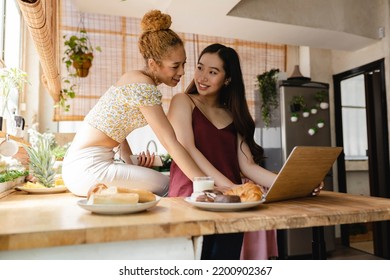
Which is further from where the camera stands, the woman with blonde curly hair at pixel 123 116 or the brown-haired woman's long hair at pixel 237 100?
the brown-haired woman's long hair at pixel 237 100

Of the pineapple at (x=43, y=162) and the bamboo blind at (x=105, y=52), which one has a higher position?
the bamboo blind at (x=105, y=52)

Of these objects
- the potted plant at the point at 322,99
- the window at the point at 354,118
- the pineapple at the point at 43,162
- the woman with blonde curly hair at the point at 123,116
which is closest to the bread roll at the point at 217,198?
the woman with blonde curly hair at the point at 123,116

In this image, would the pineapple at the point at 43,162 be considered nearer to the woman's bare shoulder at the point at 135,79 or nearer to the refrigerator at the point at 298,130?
the woman's bare shoulder at the point at 135,79

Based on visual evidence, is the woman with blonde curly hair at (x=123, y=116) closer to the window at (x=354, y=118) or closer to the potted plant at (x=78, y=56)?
the potted plant at (x=78, y=56)

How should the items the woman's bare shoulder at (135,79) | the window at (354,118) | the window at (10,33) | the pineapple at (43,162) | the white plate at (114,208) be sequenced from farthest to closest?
the window at (354,118) → the window at (10,33) → the pineapple at (43,162) → the woman's bare shoulder at (135,79) → the white plate at (114,208)

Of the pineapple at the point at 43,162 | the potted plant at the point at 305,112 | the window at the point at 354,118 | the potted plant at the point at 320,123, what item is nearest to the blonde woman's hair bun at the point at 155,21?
the pineapple at the point at 43,162

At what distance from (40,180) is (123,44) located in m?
2.48

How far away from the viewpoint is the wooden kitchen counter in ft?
2.68

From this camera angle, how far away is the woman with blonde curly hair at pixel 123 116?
1612 millimetres

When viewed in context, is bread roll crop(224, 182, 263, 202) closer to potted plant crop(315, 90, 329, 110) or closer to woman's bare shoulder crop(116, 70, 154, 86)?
woman's bare shoulder crop(116, 70, 154, 86)

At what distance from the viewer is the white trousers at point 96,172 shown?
5.45ft

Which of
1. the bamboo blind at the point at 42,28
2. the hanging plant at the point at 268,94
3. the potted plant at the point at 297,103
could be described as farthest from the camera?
the hanging plant at the point at 268,94

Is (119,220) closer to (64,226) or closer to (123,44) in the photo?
(64,226)

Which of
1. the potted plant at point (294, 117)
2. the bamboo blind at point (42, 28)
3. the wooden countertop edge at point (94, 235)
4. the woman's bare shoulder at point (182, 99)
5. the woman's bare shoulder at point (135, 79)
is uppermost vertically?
the bamboo blind at point (42, 28)
